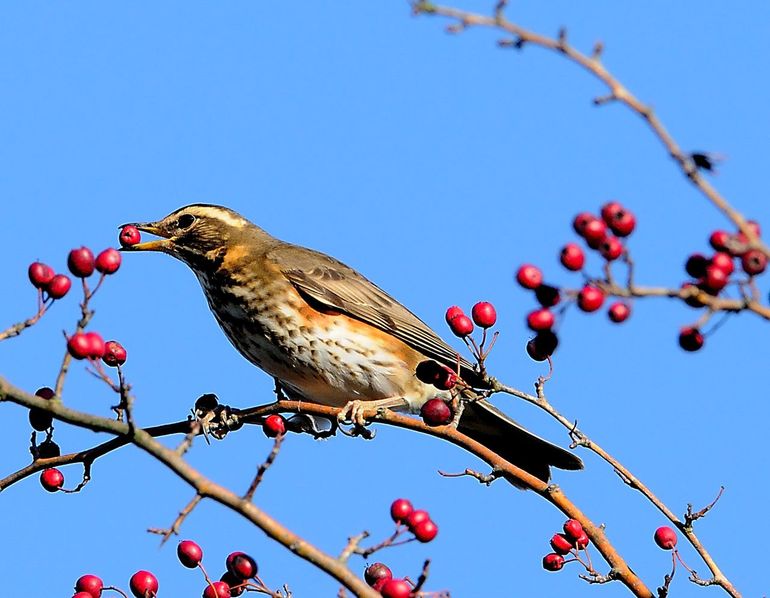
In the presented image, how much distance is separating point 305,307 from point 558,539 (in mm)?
3026

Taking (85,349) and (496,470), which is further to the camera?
(496,470)

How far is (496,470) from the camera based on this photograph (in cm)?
396

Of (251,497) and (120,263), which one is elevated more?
(120,263)

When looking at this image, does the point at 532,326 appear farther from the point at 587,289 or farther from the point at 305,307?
the point at 305,307

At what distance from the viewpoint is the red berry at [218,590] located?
356 cm

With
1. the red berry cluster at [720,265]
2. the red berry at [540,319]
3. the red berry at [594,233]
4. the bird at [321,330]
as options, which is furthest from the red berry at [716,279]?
the bird at [321,330]

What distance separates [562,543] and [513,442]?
238 cm

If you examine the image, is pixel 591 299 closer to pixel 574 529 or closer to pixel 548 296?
pixel 548 296

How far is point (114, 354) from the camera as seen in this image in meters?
3.95

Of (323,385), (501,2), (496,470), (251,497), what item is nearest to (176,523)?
(251,497)

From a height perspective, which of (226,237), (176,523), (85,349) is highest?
(226,237)

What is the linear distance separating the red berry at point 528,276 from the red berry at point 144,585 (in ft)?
5.54

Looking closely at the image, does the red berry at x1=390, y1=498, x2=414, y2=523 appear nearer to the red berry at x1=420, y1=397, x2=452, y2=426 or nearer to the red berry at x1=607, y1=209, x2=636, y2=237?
the red berry at x1=420, y1=397, x2=452, y2=426

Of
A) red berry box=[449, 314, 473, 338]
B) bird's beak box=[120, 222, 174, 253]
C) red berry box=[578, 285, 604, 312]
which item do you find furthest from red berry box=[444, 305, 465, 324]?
bird's beak box=[120, 222, 174, 253]
